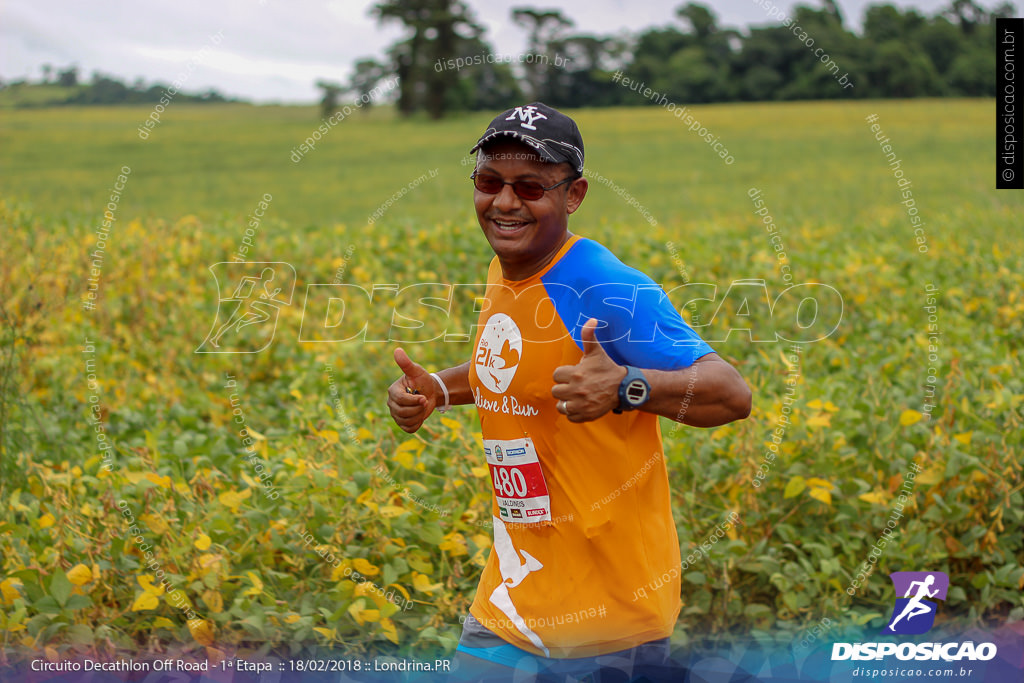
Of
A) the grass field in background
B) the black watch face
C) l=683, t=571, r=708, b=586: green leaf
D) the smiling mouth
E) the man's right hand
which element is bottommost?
l=683, t=571, r=708, b=586: green leaf

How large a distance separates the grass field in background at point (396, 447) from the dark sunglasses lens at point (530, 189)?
64.6 inches

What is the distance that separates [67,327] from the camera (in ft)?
20.8

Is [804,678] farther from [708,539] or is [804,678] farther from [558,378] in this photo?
[558,378]

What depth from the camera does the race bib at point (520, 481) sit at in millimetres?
2309

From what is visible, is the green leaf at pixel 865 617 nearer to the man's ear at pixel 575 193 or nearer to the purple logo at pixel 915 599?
the purple logo at pixel 915 599

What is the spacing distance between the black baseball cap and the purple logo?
7.96 ft

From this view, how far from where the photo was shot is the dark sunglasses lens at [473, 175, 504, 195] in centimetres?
229

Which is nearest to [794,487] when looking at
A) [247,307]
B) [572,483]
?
[572,483]

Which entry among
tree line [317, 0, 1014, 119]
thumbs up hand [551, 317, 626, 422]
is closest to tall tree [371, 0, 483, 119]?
tree line [317, 0, 1014, 119]

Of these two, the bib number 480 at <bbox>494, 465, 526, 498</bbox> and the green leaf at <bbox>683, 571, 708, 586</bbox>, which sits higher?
the bib number 480 at <bbox>494, 465, 526, 498</bbox>

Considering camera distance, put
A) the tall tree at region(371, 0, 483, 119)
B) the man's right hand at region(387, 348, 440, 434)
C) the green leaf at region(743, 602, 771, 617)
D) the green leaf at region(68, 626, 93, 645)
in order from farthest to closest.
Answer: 1. the tall tree at region(371, 0, 483, 119)
2. the green leaf at region(743, 602, 771, 617)
3. the green leaf at region(68, 626, 93, 645)
4. the man's right hand at region(387, 348, 440, 434)

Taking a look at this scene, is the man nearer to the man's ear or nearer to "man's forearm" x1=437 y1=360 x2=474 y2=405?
the man's ear

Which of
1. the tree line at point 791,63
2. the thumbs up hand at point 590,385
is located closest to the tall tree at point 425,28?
the tree line at point 791,63

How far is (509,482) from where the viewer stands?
2.35m
